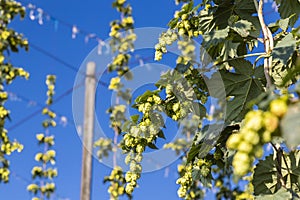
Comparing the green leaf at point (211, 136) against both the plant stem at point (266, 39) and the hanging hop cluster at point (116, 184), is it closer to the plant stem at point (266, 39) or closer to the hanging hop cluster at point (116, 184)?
the plant stem at point (266, 39)

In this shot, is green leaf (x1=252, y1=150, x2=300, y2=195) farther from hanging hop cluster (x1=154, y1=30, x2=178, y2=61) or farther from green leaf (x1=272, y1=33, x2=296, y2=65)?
hanging hop cluster (x1=154, y1=30, x2=178, y2=61)

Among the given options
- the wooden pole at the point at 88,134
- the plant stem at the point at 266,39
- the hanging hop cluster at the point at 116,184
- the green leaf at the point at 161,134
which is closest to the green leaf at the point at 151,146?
the green leaf at the point at 161,134

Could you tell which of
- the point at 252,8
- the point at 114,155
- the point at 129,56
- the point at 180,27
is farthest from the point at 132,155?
the point at 129,56

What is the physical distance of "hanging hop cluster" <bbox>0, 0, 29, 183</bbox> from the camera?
5000 mm

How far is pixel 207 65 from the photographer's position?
125 centimetres

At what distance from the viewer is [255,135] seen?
0.50m

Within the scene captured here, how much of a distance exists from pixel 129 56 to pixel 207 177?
172 inches

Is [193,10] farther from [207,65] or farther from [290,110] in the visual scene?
[290,110]

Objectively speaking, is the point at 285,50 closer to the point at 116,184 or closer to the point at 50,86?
the point at 116,184

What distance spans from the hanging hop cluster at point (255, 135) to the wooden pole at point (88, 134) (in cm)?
365

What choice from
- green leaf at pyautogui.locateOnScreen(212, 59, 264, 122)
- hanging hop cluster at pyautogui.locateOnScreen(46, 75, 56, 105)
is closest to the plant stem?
green leaf at pyautogui.locateOnScreen(212, 59, 264, 122)

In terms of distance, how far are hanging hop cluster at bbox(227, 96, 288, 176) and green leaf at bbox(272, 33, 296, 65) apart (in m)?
0.54

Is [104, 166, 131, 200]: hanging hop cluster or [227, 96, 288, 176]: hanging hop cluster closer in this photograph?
[227, 96, 288, 176]: hanging hop cluster

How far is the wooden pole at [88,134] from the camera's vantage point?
4.27 m
